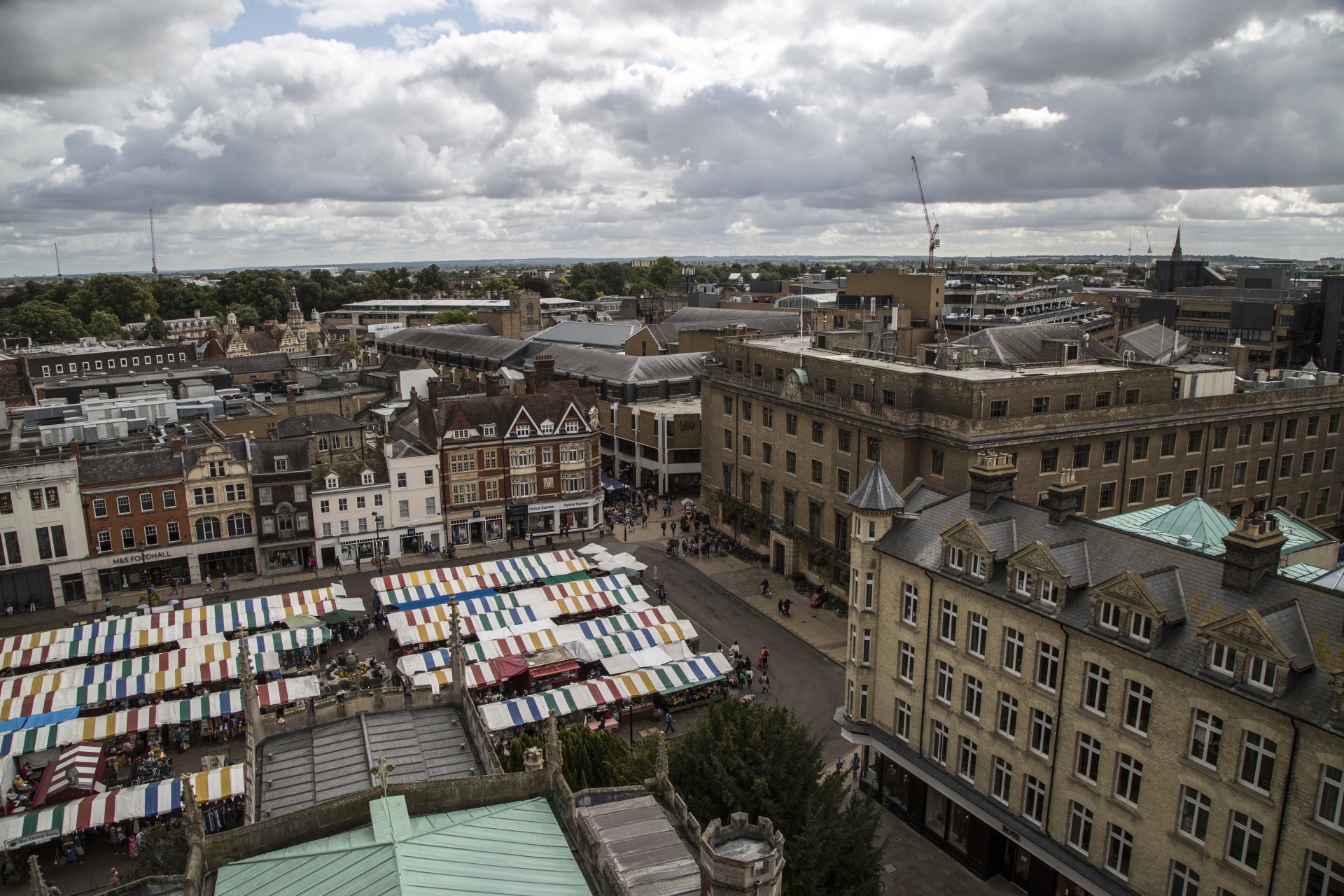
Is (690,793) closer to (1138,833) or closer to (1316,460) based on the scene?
(1138,833)

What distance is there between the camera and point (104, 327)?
523 ft

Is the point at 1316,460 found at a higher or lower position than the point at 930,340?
lower

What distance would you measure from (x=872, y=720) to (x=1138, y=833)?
11.6m

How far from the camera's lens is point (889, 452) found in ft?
168

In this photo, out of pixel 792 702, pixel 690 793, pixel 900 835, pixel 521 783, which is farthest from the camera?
pixel 792 702

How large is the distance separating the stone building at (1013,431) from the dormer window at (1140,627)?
852 inches

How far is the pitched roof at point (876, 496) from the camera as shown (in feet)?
111

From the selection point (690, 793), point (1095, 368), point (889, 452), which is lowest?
point (690, 793)

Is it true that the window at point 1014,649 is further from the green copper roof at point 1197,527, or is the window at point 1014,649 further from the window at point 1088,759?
the green copper roof at point 1197,527

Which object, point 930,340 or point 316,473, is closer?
point 316,473

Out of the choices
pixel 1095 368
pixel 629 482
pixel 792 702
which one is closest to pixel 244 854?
pixel 792 702

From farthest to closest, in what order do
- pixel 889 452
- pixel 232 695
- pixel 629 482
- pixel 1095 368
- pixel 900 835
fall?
pixel 629 482
pixel 1095 368
pixel 889 452
pixel 232 695
pixel 900 835

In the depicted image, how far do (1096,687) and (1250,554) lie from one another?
5778 mm

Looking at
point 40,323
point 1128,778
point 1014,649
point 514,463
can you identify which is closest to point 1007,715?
point 1014,649
